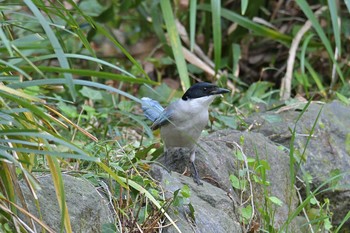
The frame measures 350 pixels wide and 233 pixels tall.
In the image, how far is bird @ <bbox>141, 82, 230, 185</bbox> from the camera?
4.57 meters

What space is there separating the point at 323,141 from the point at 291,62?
1.68 m

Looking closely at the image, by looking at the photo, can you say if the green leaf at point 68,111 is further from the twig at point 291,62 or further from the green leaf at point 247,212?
the green leaf at point 247,212

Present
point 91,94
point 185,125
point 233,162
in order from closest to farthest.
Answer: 1. point 233,162
2. point 185,125
3. point 91,94

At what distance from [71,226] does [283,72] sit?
Answer: 14.2 feet

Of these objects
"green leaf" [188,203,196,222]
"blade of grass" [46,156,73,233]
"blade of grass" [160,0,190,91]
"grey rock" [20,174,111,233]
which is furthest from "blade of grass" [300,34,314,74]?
"blade of grass" [46,156,73,233]

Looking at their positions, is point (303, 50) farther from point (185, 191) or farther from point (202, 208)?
point (185, 191)

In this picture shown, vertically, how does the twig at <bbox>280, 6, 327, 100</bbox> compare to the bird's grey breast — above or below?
below

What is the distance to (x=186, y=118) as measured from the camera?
467cm

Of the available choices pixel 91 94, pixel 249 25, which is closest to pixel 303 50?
pixel 249 25

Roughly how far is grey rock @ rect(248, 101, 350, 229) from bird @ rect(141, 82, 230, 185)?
51 cm

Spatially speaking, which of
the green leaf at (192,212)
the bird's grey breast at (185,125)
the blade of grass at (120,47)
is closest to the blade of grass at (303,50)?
the bird's grey breast at (185,125)

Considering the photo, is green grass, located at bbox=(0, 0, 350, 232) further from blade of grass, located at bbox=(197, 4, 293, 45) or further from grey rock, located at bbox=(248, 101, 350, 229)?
grey rock, located at bbox=(248, 101, 350, 229)

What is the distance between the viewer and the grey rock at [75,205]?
3.13 meters

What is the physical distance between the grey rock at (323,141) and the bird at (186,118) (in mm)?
506
